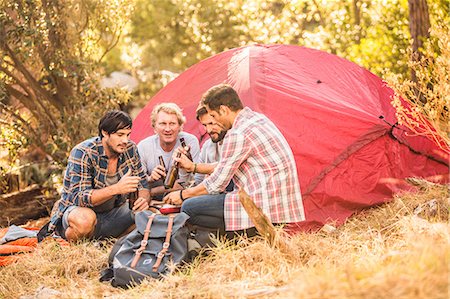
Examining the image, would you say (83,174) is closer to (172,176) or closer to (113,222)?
(113,222)

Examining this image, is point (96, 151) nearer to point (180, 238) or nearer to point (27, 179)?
point (180, 238)

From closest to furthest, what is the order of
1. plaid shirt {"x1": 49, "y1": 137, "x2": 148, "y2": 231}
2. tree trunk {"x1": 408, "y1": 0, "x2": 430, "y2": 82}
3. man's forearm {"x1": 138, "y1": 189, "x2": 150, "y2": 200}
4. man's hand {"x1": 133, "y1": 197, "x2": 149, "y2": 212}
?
plaid shirt {"x1": 49, "y1": 137, "x2": 148, "y2": 231} < man's hand {"x1": 133, "y1": 197, "x2": 149, "y2": 212} < man's forearm {"x1": 138, "y1": 189, "x2": 150, "y2": 200} < tree trunk {"x1": 408, "y1": 0, "x2": 430, "y2": 82}

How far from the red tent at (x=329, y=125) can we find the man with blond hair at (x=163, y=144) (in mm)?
367

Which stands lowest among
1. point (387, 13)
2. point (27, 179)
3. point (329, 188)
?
point (27, 179)

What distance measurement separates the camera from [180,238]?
4434 mm

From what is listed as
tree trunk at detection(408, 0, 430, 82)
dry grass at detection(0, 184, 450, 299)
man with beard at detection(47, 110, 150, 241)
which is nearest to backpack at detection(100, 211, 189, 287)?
dry grass at detection(0, 184, 450, 299)

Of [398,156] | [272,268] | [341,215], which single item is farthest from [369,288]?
[398,156]

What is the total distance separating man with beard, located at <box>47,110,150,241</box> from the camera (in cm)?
507

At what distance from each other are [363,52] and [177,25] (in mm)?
9008

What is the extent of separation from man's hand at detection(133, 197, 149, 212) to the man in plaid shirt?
744mm

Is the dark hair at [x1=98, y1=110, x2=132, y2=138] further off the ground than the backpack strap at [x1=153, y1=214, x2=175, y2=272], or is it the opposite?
the dark hair at [x1=98, y1=110, x2=132, y2=138]

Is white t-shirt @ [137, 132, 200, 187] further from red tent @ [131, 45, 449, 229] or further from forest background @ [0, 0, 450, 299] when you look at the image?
forest background @ [0, 0, 450, 299]

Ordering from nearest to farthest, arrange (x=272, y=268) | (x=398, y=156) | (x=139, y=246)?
(x=272, y=268) → (x=139, y=246) → (x=398, y=156)

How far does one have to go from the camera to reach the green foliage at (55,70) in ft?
23.8
